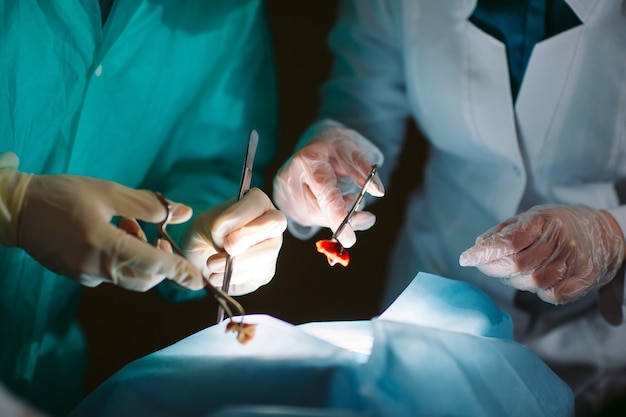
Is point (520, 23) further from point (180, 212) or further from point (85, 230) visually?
point (85, 230)

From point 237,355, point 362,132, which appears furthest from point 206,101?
point 237,355

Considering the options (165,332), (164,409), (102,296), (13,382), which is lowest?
(165,332)

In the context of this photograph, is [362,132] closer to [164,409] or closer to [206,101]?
[206,101]

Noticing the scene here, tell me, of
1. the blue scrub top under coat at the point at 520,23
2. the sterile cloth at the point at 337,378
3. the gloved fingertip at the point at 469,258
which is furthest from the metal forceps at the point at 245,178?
the blue scrub top under coat at the point at 520,23

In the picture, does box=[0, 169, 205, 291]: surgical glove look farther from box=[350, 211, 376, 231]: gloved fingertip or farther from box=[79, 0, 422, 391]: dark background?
box=[79, 0, 422, 391]: dark background

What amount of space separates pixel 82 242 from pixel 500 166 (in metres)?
1.06

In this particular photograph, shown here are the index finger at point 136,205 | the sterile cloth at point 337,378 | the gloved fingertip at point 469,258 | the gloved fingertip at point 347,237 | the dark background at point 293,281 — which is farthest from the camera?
the dark background at point 293,281

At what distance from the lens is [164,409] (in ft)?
2.93

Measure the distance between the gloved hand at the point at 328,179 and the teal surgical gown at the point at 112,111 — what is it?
0.17m

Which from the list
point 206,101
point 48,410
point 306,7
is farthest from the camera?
point 306,7

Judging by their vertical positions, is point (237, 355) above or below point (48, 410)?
above

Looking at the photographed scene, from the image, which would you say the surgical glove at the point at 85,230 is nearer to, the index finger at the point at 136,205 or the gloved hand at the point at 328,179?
the index finger at the point at 136,205

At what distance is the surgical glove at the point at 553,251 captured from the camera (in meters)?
1.23

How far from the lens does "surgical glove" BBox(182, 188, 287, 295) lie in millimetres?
1234
